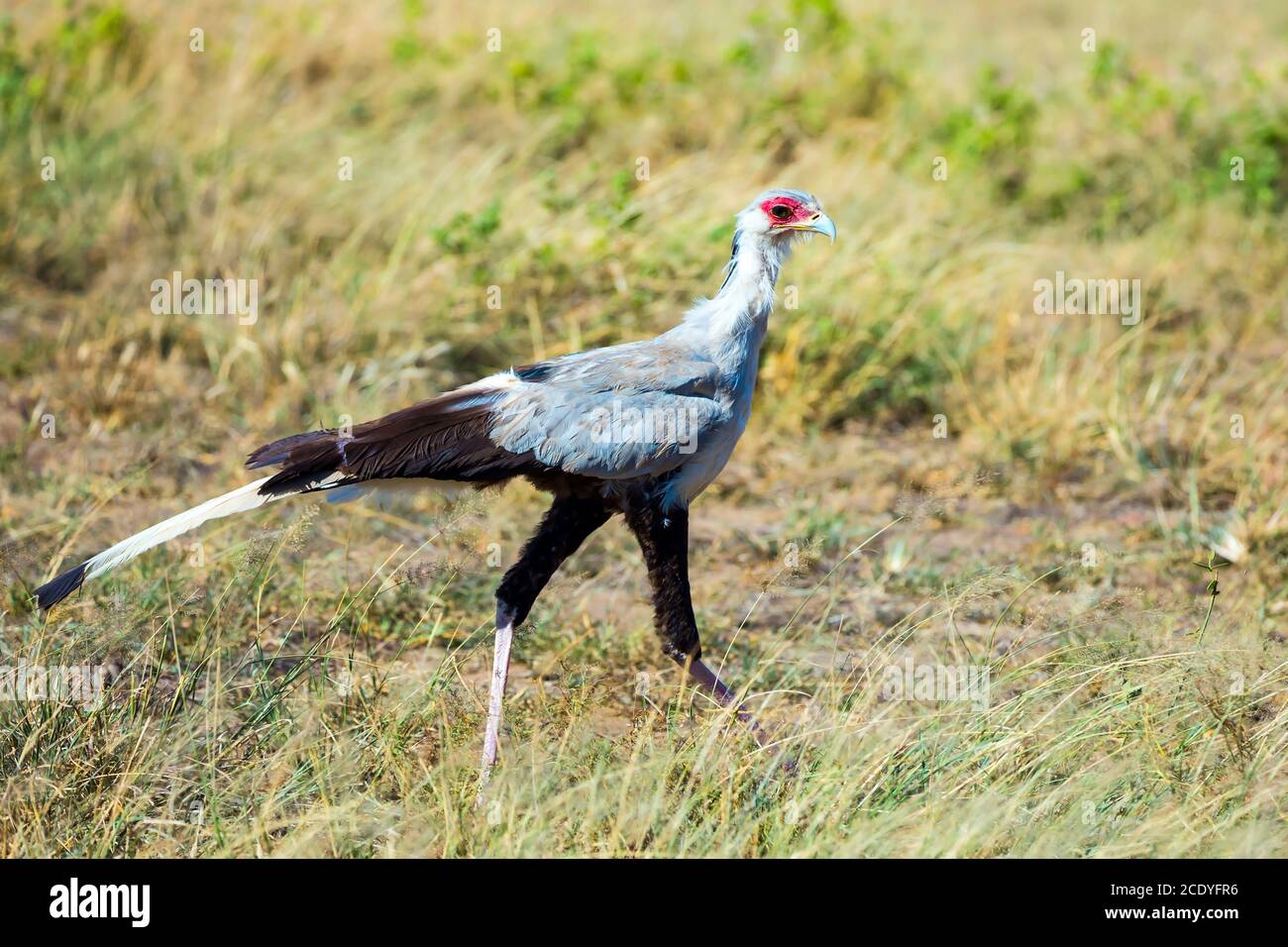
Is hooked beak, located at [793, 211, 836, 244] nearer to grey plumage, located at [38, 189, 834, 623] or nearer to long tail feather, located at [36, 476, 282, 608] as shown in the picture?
grey plumage, located at [38, 189, 834, 623]

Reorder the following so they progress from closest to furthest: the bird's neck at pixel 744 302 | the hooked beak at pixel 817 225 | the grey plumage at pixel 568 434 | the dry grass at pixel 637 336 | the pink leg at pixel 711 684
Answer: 1. the dry grass at pixel 637 336
2. the grey plumage at pixel 568 434
3. the pink leg at pixel 711 684
4. the bird's neck at pixel 744 302
5. the hooked beak at pixel 817 225

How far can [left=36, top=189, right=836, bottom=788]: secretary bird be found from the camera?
13.6 ft

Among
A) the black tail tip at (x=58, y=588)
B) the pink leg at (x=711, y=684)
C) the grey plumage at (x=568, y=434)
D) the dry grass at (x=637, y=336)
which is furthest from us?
the pink leg at (x=711, y=684)

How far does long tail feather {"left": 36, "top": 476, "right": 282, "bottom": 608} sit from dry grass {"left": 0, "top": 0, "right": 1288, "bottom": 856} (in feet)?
0.45

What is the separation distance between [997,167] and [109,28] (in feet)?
16.9

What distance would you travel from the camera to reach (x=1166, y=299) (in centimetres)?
786

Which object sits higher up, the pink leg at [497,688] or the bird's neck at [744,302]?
the bird's neck at [744,302]

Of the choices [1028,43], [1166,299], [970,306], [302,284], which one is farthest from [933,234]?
[1028,43]

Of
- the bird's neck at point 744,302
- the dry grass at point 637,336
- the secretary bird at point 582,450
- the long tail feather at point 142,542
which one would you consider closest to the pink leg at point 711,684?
the secretary bird at point 582,450

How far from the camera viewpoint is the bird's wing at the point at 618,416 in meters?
4.21

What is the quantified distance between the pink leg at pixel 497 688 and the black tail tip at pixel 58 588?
1.12m

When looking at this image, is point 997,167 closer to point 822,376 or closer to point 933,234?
point 933,234

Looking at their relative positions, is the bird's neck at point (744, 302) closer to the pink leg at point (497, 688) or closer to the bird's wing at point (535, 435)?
the bird's wing at point (535, 435)

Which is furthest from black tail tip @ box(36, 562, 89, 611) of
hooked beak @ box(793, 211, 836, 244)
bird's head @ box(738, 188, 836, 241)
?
hooked beak @ box(793, 211, 836, 244)
